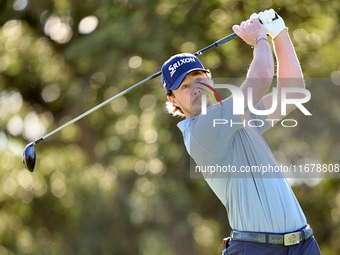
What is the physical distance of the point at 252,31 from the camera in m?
2.84

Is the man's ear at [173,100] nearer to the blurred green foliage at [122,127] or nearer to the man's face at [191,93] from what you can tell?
the man's face at [191,93]

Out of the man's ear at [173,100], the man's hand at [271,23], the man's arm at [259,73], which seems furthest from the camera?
the man's ear at [173,100]

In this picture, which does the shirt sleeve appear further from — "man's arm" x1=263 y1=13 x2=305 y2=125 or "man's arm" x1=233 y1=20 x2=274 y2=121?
"man's arm" x1=233 y1=20 x2=274 y2=121

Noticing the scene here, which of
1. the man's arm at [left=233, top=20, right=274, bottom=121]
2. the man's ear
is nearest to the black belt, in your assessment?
the man's arm at [left=233, top=20, right=274, bottom=121]

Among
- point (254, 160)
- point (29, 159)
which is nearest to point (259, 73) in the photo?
point (254, 160)

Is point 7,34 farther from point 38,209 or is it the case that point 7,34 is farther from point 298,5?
point 298,5

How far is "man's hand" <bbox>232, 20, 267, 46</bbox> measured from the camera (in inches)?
111

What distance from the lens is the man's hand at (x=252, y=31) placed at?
111 inches

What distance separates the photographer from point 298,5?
9336 millimetres

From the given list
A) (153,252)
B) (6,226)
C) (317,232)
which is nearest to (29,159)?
(153,252)

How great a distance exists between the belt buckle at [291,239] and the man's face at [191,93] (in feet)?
2.53

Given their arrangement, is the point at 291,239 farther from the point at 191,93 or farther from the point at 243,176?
the point at 191,93

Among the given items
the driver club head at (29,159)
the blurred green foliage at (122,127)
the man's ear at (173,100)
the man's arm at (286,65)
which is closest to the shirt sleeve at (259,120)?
the man's arm at (286,65)

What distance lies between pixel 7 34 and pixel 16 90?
1.20 metres
